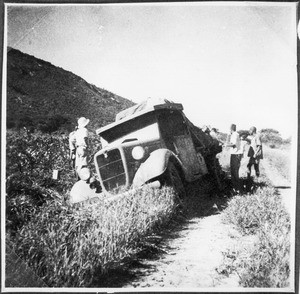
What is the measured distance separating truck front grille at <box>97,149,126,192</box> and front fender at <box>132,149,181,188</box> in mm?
180

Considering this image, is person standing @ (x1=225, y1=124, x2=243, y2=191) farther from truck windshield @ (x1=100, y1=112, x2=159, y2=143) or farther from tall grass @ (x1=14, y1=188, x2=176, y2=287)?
tall grass @ (x1=14, y1=188, x2=176, y2=287)

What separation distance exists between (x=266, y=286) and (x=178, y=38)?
2.35 m

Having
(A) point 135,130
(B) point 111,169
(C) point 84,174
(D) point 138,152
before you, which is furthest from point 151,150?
(C) point 84,174

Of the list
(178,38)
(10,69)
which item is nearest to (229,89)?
(178,38)

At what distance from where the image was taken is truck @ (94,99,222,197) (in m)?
3.37

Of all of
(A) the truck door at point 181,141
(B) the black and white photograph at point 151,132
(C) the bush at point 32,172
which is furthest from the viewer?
(A) the truck door at point 181,141

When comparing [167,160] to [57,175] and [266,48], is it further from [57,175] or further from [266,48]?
[266,48]

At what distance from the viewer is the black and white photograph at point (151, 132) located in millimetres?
2932

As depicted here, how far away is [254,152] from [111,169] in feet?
4.93

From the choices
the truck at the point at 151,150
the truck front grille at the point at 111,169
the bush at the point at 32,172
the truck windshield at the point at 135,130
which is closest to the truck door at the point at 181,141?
the truck at the point at 151,150

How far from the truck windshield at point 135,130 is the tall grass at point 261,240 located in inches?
44.1

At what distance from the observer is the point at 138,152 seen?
3.47 metres

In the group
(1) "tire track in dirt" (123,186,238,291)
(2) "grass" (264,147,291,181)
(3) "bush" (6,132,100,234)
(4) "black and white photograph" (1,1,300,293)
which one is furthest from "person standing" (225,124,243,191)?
(3) "bush" (6,132,100,234)

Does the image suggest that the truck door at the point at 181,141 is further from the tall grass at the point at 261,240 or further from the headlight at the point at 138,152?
the tall grass at the point at 261,240
